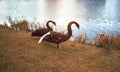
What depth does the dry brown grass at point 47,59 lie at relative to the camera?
15.3ft

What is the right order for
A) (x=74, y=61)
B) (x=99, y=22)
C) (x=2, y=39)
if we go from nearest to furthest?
(x=74, y=61)
(x=2, y=39)
(x=99, y=22)

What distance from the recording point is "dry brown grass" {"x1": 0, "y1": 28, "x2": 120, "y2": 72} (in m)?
4.68

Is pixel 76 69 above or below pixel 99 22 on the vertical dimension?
below

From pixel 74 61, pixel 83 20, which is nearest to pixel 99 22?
pixel 83 20

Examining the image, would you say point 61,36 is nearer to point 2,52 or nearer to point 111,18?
point 2,52

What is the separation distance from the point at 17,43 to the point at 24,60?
4.11ft

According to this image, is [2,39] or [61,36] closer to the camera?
[61,36]

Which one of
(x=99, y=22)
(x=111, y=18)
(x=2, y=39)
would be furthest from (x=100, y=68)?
(x=111, y=18)

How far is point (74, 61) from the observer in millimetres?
5145

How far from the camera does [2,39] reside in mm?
6371

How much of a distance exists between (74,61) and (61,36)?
1.03 meters

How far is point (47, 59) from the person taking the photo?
16.8ft

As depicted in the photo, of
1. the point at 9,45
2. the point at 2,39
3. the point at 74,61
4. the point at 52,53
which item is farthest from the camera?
the point at 2,39

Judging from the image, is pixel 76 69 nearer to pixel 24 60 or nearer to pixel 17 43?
pixel 24 60
